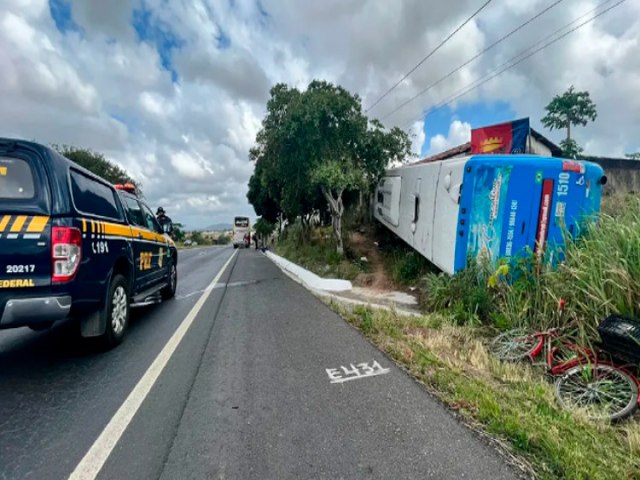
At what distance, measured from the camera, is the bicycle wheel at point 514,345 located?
4505mm

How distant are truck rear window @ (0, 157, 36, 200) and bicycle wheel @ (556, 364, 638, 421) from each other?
566cm

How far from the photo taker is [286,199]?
617 inches

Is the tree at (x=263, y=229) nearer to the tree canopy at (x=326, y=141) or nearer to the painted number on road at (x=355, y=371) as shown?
the tree canopy at (x=326, y=141)

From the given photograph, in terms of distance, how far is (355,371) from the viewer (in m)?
3.96

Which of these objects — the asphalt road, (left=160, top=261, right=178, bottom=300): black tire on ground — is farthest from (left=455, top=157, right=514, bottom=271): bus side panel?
(left=160, top=261, right=178, bottom=300): black tire on ground

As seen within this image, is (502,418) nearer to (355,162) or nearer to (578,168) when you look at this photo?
(578,168)

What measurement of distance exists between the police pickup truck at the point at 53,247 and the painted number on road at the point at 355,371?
2.81m

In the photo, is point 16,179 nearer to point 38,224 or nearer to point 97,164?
point 38,224

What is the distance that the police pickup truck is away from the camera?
3496mm

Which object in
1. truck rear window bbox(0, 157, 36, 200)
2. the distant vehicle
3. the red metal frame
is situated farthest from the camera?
the distant vehicle

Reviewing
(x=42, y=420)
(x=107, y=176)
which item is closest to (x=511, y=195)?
(x=42, y=420)

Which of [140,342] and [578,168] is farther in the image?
[578,168]

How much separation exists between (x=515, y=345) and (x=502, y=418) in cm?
209

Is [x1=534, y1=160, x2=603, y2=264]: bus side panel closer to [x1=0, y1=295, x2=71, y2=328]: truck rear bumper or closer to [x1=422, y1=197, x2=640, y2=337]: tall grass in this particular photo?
[x1=422, y1=197, x2=640, y2=337]: tall grass
